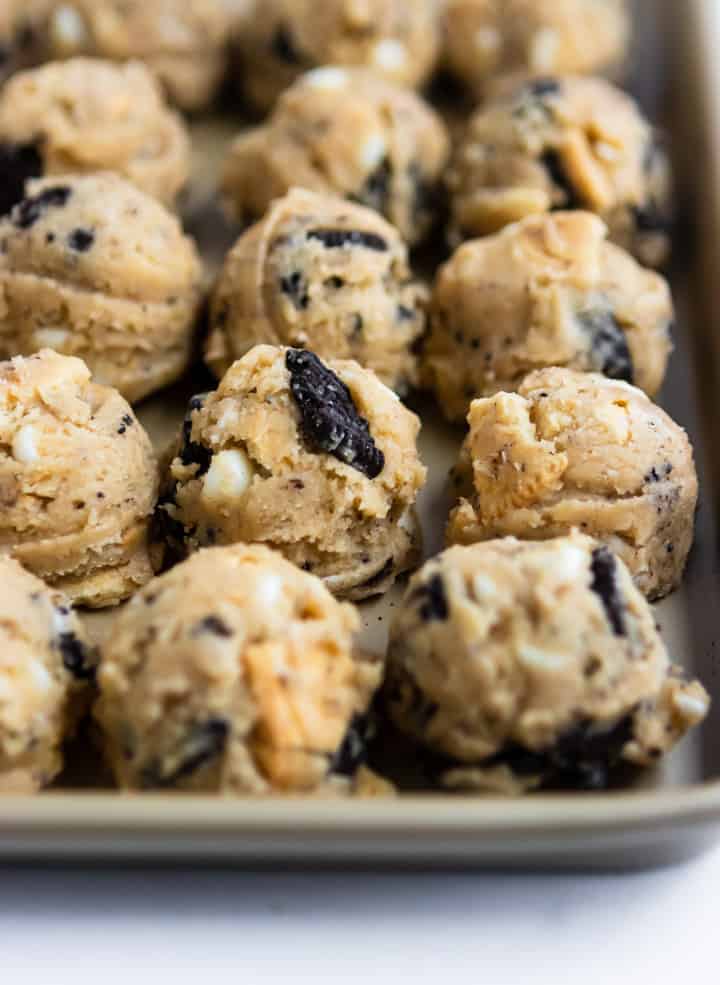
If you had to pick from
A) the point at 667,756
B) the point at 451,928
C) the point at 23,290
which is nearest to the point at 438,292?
the point at 23,290

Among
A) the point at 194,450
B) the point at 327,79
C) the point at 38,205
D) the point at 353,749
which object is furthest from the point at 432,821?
the point at 327,79

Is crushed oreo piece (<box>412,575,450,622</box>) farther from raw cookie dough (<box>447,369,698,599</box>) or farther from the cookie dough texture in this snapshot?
the cookie dough texture

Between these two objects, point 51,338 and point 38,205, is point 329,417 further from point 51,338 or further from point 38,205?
point 38,205

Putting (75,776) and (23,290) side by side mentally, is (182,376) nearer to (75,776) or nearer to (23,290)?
(23,290)

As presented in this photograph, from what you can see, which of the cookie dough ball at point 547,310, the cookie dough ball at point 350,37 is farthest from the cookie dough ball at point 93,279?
the cookie dough ball at point 350,37

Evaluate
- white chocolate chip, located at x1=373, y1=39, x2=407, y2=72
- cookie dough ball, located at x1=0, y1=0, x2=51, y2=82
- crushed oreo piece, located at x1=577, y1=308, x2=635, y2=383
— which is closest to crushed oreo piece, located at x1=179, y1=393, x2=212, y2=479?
crushed oreo piece, located at x1=577, y1=308, x2=635, y2=383

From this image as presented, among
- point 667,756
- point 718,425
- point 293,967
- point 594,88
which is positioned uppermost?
point 594,88

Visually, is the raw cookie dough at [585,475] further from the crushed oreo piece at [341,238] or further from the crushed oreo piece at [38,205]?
the crushed oreo piece at [38,205]
